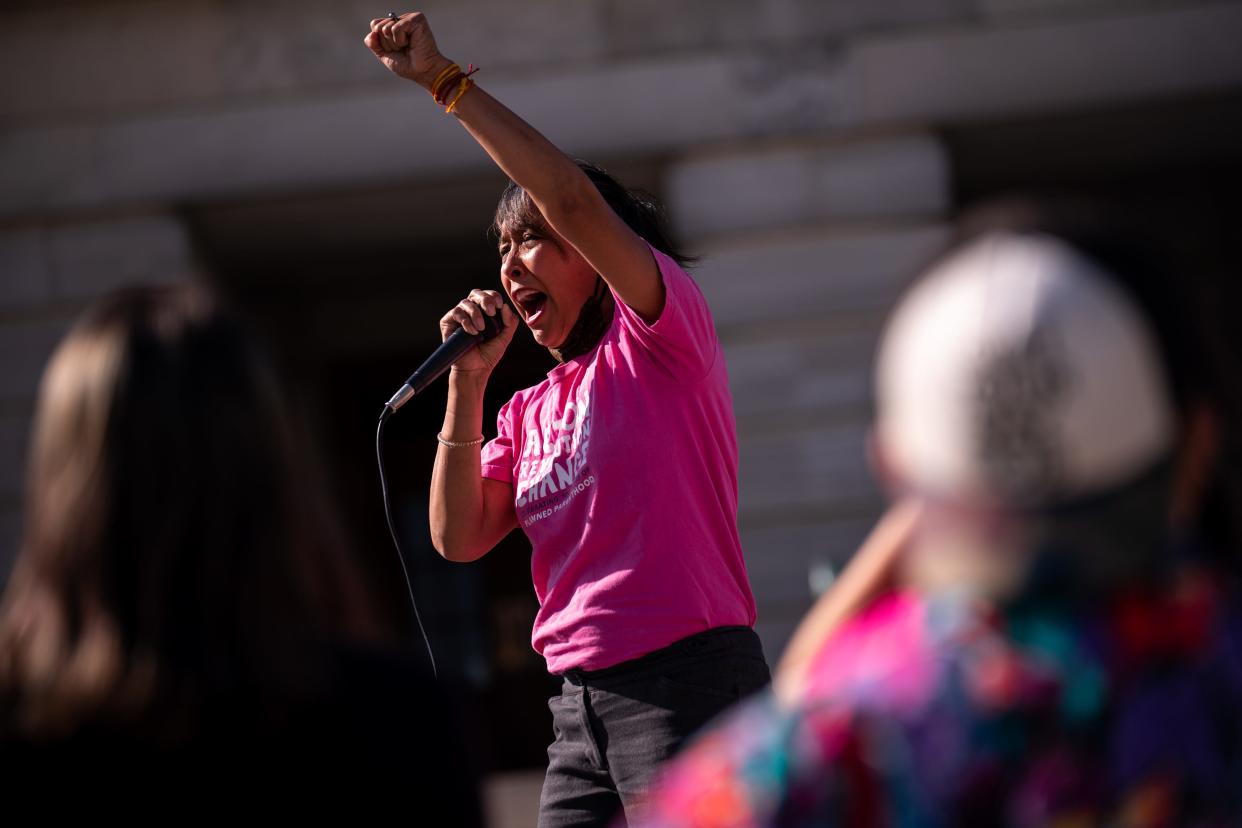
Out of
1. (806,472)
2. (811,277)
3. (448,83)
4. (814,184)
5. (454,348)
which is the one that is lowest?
(806,472)

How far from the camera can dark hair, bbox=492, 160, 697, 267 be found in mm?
2822

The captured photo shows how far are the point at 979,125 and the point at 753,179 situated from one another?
1.05 m

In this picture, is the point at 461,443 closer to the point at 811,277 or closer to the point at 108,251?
the point at 811,277

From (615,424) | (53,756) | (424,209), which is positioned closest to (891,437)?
(53,756)

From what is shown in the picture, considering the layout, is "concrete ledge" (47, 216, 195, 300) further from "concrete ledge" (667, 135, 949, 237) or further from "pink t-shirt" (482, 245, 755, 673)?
"pink t-shirt" (482, 245, 755, 673)

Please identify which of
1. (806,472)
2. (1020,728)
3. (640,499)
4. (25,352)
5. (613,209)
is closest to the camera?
(1020,728)

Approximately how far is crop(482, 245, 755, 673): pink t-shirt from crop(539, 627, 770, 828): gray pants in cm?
3

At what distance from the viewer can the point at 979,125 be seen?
259 inches

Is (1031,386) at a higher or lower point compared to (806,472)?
lower

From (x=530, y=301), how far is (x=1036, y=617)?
185 cm

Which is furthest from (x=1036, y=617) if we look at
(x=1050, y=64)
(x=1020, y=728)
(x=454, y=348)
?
(x=1050, y=64)

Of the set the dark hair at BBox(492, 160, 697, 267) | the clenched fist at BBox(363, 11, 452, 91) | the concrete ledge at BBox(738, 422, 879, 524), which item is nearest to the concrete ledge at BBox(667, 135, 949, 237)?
the concrete ledge at BBox(738, 422, 879, 524)

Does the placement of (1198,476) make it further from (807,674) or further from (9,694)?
(9,694)

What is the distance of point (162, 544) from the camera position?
1.27 m
